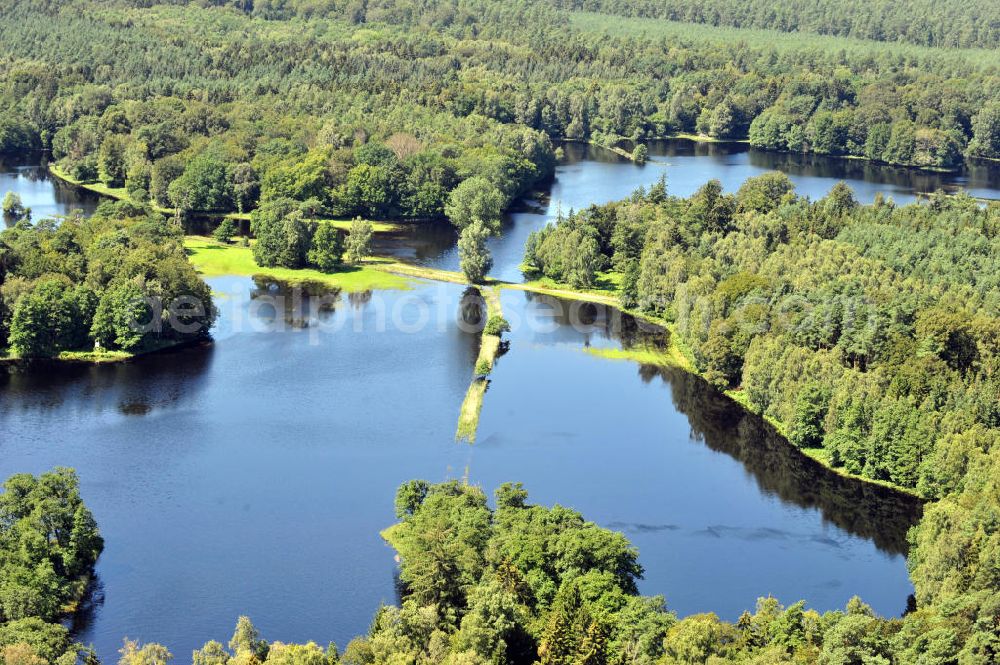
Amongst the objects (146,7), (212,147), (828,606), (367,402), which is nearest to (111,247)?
(367,402)

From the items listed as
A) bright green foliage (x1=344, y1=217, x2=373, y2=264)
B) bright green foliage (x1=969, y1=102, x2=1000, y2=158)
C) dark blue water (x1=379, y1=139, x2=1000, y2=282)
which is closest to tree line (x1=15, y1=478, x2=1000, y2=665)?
bright green foliage (x1=344, y1=217, x2=373, y2=264)

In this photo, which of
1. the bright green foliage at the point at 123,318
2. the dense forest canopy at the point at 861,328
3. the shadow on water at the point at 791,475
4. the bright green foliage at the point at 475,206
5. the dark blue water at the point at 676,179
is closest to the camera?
the dense forest canopy at the point at 861,328

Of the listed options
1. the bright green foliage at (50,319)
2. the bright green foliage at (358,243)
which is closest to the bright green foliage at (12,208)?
the bright green foliage at (358,243)

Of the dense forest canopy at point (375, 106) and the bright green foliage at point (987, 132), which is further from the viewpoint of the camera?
the bright green foliage at point (987, 132)

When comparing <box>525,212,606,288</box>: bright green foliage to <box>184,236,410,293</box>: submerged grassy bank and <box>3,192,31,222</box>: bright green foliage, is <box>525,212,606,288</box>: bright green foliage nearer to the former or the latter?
<box>184,236,410,293</box>: submerged grassy bank

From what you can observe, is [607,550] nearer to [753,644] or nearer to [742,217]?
[753,644]

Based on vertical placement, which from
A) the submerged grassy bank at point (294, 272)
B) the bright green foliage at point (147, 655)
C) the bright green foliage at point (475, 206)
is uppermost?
the bright green foliage at point (475, 206)

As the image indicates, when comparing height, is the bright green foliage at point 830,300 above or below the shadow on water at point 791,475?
above

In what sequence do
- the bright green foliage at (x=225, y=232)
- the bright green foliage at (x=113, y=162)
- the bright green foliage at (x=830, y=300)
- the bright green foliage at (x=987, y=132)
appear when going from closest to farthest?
1. the bright green foliage at (x=830, y=300)
2. the bright green foliage at (x=225, y=232)
3. the bright green foliage at (x=113, y=162)
4. the bright green foliage at (x=987, y=132)

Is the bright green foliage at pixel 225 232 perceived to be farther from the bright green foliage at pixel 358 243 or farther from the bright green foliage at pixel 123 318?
the bright green foliage at pixel 123 318
